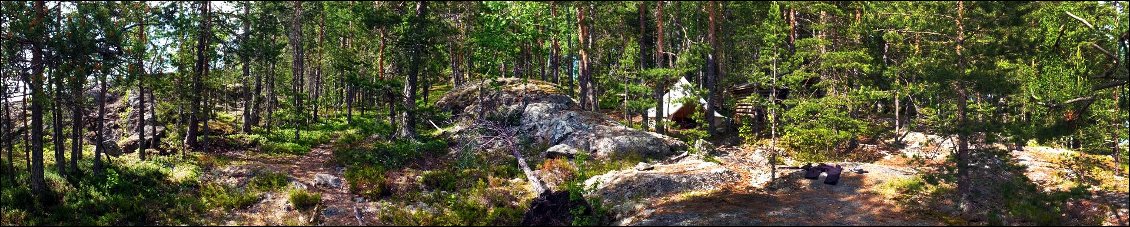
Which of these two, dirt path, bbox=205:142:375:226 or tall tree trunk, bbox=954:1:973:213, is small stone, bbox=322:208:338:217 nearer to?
dirt path, bbox=205:142:375:226

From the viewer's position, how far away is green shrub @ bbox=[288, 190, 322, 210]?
14859 millimetres

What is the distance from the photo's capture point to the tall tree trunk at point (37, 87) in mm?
14266

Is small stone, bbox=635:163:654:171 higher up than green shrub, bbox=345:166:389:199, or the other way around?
small stone, bbox=635:163:654:171

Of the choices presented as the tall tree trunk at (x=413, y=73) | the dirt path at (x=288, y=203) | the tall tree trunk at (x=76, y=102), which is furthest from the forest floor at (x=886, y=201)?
the tall tree trunk at (x=76, y=102)

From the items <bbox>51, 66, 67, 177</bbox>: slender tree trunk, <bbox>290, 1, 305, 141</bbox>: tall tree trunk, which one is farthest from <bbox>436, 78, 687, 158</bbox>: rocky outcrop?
<bbox>51, 66, 67, 177</bbox>: slender tree trunk

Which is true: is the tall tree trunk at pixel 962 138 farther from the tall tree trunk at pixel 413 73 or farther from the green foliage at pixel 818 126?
the tall tree trunk at pixel 413 73

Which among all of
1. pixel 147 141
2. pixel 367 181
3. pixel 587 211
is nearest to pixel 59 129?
pixel 147 141

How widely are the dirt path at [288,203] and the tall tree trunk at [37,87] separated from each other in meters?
4.11

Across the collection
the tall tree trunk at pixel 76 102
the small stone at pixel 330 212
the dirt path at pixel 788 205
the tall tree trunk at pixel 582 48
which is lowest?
the small stone at pixel 330 212

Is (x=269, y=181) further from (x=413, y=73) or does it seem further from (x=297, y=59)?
(x=297, y=59)

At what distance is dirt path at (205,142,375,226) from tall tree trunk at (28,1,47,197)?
4.11m

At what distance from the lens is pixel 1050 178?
1906 cm

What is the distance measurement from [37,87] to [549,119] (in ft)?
56.6

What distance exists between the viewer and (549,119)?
84.1 feet
